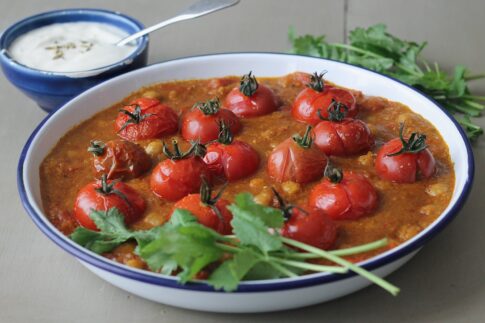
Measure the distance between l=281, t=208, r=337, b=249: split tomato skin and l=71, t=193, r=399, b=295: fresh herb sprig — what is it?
8cm

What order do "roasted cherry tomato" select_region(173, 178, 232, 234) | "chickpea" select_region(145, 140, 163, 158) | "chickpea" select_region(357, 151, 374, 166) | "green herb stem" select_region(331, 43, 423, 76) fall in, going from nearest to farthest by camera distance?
"roasted cherry tomato" select_region(173, 178, 232, 234)
"chickpea" select_region(357, 151, 374, 166)
"chickpea" select_region(145, 140, 163, 158)
"green herb stem" select_region(331, 43, 423, 76)

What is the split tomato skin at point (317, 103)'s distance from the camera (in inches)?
206

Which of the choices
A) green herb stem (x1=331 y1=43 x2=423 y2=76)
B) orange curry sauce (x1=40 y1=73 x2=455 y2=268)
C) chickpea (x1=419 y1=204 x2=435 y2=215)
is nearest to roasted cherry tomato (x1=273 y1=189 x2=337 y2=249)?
orange curry sauce (x1=40 y1=73 x2=455 y2=268)

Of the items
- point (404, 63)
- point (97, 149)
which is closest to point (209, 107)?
point (97, 149)

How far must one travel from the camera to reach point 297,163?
14.9 ft

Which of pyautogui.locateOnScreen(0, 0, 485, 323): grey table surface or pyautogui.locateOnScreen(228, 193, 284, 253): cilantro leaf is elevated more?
pyautogui.locateOnScreen(228, 193, 284, 253): cilantro leaf

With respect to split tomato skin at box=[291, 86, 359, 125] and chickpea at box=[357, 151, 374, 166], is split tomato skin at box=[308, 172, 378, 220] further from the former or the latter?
split tomato skin at box=[291, 86, 359, 125]

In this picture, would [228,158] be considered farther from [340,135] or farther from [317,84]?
[317,84]

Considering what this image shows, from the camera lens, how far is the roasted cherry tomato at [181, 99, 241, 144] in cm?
503

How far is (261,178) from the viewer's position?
185 inches

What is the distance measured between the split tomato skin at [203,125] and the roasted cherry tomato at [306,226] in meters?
1.21

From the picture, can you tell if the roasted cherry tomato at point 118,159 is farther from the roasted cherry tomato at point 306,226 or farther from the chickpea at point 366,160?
the chickpea at point 366,160

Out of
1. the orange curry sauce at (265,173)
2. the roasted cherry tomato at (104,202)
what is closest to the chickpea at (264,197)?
the orange curry sauce at (265,173)

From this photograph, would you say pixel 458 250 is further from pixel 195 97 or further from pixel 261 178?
pixel 195 97
